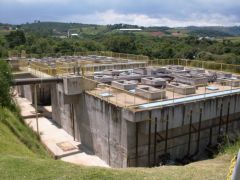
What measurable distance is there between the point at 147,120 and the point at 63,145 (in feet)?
29.4

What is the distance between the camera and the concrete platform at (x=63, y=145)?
21995 millimetres

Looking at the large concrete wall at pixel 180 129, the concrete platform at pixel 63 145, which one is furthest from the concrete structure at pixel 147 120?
the concrete platform at pixel 63 145

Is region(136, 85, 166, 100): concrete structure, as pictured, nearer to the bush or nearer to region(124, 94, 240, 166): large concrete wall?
region(124, 94, 240, 166): large concrete wall

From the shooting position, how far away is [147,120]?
62.2 ft

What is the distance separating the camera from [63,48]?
67.4 metres

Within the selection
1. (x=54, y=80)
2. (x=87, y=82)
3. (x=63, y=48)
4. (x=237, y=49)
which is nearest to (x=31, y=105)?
(x=54, y=80)

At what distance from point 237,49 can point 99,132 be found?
5216 centimetres

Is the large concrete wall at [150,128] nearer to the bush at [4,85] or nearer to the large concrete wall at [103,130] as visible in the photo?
the large concrete wall at [103,130]

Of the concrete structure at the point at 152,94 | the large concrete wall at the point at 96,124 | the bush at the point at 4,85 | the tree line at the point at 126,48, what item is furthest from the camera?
the tree line at the point at 126,48

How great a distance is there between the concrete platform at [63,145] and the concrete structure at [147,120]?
2.07 feet

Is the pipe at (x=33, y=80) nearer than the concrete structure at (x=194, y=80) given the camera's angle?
Yes

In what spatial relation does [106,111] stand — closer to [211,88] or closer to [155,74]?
[211,88]

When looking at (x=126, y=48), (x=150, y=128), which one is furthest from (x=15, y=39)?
(x=150, y=128)

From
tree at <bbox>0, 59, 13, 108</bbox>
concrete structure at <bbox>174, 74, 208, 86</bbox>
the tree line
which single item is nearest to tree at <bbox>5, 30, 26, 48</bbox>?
the tree line
